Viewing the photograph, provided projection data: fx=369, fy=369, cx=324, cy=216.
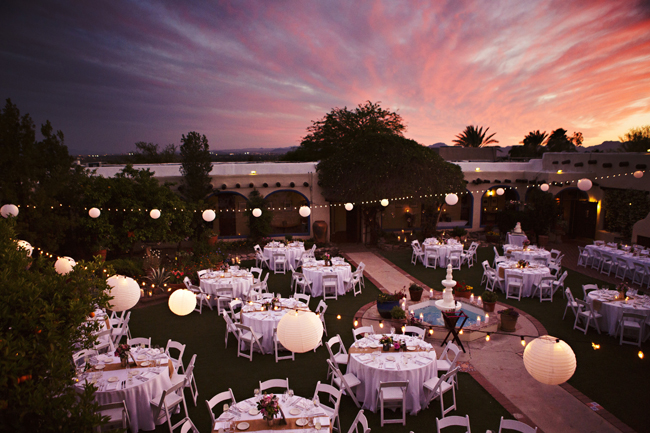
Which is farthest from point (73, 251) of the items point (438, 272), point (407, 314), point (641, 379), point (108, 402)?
point (641, 379)

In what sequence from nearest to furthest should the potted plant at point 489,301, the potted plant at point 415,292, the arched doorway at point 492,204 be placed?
the potted plant at point 489,301, the potted plant at point 415,292, the arched doorway at point 492,204

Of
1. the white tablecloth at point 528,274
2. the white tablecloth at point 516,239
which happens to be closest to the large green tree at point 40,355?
the white tablecloth at point 528,274

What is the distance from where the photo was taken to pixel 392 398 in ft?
18.4

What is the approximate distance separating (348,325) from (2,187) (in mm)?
10856

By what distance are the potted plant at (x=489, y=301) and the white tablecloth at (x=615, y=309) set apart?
2181mm

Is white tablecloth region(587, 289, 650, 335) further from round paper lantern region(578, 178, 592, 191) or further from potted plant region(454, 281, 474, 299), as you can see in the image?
round paper lantern region(578, 178, 592, 191)

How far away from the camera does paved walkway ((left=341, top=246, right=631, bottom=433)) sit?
5.57 meters

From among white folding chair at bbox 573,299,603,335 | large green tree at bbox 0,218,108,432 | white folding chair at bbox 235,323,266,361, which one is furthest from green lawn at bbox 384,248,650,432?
large green tree at bbox 0,218,108,432

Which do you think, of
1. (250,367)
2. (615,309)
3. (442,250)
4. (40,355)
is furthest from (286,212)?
(40,355)

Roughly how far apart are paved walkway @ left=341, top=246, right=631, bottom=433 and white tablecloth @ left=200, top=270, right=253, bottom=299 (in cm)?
614

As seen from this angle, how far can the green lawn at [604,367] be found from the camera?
19.6ft

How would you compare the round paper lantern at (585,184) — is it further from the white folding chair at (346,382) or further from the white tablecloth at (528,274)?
the white folding chair at (346,382)

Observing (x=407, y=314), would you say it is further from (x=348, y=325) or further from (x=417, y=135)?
(x=417, y=135)

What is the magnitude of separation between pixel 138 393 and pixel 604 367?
8.42 m
